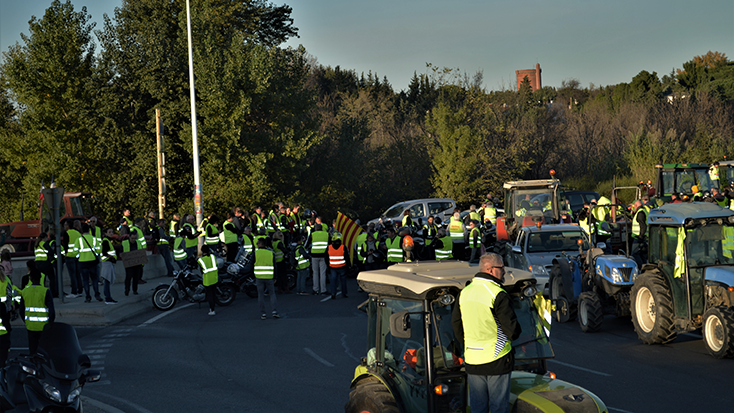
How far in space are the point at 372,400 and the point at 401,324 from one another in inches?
36.7

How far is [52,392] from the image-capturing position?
6270 mm

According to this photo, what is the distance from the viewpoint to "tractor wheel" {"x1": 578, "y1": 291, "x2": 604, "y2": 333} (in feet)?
41.8

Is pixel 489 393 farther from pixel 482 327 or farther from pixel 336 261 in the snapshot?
pixel 336 261

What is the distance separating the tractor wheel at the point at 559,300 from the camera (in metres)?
14.0

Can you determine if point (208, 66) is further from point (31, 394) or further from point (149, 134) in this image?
point (31, 394)

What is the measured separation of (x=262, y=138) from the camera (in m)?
32.5

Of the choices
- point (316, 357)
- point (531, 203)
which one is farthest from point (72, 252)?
point (531, 203)

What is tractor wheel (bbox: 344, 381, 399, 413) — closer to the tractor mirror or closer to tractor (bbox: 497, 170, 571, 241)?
the tractor mirror

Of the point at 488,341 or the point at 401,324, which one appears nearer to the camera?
the point at 488,341

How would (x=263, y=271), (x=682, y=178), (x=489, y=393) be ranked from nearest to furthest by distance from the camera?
1. (x=489, y=393)
2. (x=263, y=271)
3. (x=682, y=178)

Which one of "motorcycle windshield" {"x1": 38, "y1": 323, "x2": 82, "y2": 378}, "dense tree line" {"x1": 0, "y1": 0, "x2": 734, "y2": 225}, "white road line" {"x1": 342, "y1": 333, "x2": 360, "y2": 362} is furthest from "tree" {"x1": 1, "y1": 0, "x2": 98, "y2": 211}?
"motorcycle windshield" {"x1": 38, "y1": 323, "x2": 82, "y2": 378}

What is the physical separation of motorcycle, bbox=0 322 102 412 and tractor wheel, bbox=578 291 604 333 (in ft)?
30.3

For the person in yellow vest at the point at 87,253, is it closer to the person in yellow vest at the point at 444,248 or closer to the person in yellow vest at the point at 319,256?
the person in yellow vest at the point at 319,256

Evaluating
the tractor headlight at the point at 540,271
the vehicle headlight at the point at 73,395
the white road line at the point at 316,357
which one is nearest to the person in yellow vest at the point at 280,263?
the white road line at the point at 316,357
